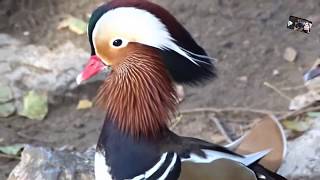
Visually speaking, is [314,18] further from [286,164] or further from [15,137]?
[15,137]

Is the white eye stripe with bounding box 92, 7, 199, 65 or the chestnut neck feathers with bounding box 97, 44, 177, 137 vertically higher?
the white eye stripe with bounding box 92, 7, 199, 65

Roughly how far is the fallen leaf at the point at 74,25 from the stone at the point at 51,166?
1.01 metres

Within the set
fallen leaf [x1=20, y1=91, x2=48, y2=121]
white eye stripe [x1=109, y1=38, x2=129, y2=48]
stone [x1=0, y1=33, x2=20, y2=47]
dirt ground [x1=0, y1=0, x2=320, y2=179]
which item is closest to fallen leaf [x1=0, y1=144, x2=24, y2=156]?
dirt ground [x1=0, y1=0, x2=320, y2=179]

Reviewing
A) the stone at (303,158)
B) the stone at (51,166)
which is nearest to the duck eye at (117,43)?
the stone at (51,166)

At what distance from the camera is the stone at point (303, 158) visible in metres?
2.28

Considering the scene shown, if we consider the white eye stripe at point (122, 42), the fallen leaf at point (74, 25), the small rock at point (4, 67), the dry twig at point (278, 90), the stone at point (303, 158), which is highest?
the white eye stripe at point (122, 42)

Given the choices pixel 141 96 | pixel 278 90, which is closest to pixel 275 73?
pixel 278 90

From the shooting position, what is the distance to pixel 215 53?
3074 millimetres

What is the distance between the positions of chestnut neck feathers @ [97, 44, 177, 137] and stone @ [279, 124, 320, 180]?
565 millimetres

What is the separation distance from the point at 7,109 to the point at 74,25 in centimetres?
51

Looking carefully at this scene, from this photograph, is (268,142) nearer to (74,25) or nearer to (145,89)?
(145,89)

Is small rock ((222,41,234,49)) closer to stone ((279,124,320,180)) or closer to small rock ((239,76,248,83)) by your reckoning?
small rock ((239,76,248,83))

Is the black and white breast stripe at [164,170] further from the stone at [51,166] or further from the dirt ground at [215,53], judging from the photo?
the dirt ground at [215,53]

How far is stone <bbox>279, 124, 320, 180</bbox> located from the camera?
2279mm
